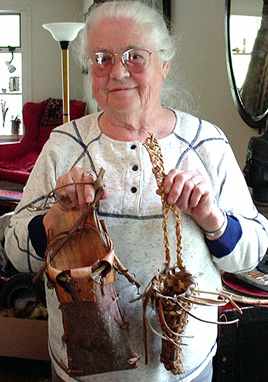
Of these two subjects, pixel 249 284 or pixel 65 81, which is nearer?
pixel 249 284

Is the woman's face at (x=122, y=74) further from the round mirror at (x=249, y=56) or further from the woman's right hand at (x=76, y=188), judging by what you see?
the round mirror at (x=249, y=56)

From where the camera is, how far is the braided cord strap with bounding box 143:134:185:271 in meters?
0.96

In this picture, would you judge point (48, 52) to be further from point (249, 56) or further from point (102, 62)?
point (102, 62)

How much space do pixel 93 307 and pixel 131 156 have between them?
288 mm

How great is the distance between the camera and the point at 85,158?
1060 millimetres

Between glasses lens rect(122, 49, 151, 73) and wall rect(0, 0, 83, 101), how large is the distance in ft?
17.1

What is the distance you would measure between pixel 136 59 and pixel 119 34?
0.17 ft

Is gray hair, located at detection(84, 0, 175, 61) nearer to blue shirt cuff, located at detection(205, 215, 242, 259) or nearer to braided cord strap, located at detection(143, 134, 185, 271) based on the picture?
braided cord strap, located at detection(143, 134, 185, 271)

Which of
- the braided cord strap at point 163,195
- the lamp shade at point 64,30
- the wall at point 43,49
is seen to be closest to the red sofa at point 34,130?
the wall at point 43,49

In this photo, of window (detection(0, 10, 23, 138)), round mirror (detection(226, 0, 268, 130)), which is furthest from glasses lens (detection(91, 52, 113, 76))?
window (detection(0, 10, 23, 138))

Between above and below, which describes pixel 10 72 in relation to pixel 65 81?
above

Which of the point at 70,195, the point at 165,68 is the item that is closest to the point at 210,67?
the point at 165,68

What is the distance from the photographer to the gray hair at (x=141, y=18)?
3.37 feet

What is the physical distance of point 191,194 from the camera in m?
0.93
